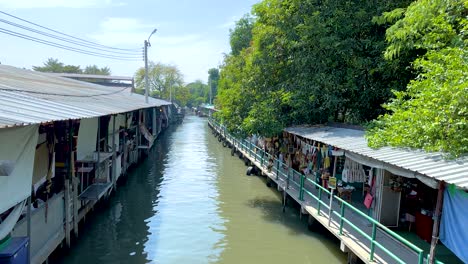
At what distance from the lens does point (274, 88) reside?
1642cm

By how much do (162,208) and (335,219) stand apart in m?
7.03

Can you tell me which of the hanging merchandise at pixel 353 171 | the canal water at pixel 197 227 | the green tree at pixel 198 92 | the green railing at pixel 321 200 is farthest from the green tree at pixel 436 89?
the green tree at pixel 198 92

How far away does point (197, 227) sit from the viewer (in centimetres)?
1238

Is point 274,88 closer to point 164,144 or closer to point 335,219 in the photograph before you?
point 335,219

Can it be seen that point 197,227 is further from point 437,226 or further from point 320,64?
point 320,64

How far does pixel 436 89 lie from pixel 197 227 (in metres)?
8.51

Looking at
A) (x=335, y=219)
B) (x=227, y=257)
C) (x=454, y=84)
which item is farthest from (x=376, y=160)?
(x=227, y=257)

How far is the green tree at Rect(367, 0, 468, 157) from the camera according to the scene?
7266 mm

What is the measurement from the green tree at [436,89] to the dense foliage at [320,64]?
8.83 feet

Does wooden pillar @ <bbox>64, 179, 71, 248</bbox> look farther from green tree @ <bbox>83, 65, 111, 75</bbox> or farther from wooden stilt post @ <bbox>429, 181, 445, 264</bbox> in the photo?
green tree @ <bbox>83, 65, 111, 75</bbox>

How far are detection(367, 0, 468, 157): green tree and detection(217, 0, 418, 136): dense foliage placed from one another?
269 cm

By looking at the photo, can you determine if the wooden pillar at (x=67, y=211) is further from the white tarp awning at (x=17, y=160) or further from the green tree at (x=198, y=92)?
the green tree at (x=198, y=92)

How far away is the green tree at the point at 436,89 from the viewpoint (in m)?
7.27

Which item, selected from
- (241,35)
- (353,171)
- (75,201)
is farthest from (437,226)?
(241,35)
